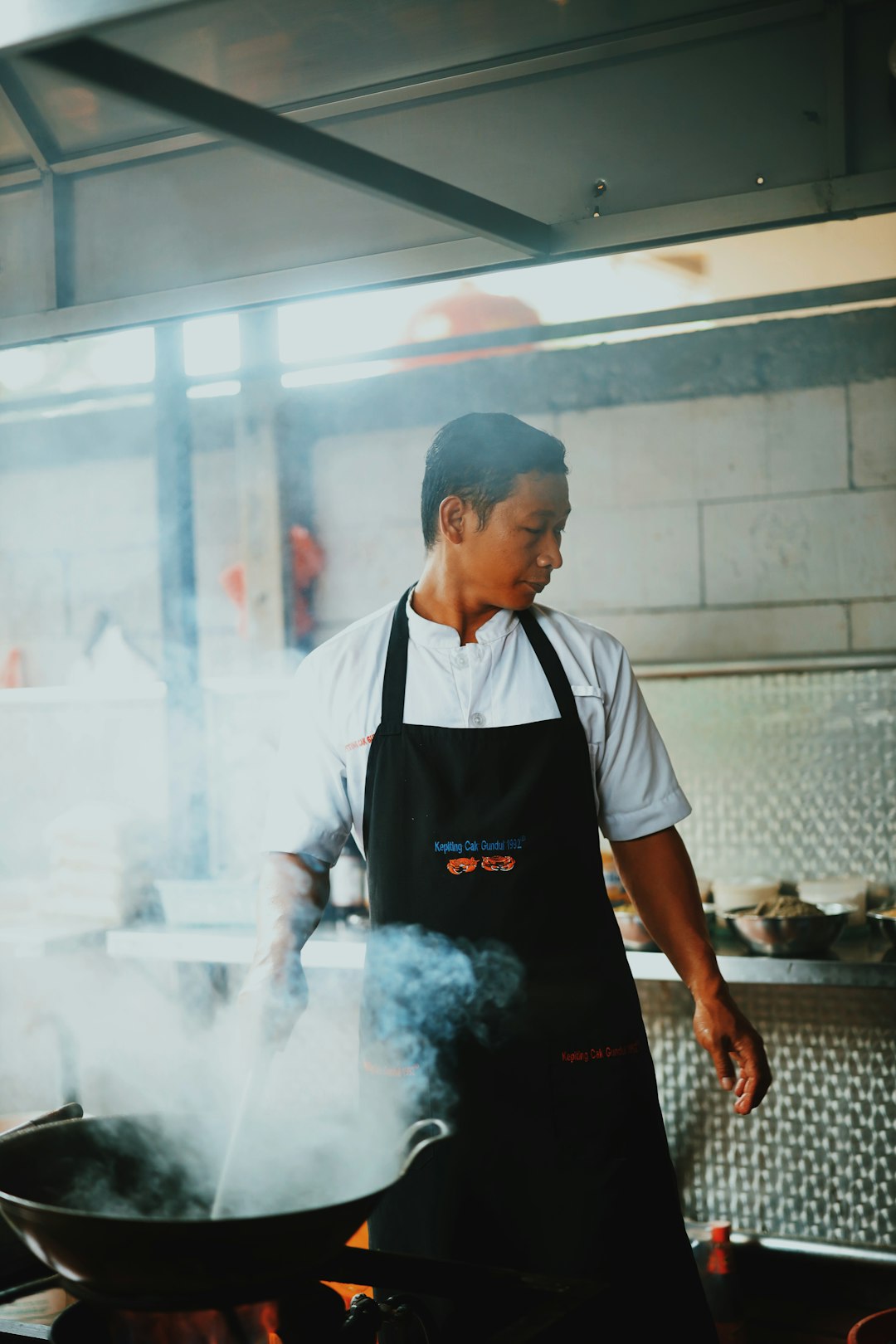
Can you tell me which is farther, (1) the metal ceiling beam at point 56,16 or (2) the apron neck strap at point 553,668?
(2) the apron neck strap at point 553,668

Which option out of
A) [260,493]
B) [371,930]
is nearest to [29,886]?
[260,493]

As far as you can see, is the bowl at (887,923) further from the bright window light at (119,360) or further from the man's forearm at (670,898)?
the bright window light at (119,360)

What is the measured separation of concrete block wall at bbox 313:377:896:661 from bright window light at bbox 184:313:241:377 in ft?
2.20

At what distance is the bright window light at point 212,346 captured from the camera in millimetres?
3648

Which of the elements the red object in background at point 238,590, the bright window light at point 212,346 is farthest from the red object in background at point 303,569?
the bright window light at point 212,346

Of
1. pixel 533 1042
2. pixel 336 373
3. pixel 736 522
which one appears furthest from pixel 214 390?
pixel 533 1042

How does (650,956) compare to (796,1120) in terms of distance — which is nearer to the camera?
(650,956)

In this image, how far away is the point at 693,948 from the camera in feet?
6.33

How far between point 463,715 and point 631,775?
281 millimetres

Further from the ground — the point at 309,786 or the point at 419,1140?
the point at 309,786

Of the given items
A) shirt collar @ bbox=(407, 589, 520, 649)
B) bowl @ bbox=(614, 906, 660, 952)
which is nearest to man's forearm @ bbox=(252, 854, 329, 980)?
shirt collar @ bbox=(407, 589, 520, 649)

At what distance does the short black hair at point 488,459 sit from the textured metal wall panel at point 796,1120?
61.5 inches

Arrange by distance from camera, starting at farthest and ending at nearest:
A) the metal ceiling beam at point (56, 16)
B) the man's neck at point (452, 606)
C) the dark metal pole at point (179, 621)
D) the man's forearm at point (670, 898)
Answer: the dark metal pole at point (179, 621)
the man's neck at point (452, 606)
the man's forearm at point (670, 898)
the metal ceiling beam at point (56, 16)

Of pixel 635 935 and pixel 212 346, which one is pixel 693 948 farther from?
pixel 212 346
